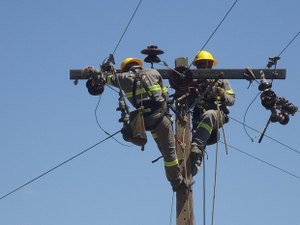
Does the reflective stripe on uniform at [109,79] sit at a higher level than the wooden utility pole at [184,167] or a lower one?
higher

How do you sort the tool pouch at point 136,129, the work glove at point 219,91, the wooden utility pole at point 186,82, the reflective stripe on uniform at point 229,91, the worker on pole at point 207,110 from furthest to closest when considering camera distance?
the reflective stripe on uniform at point 229,91 → the work glove at point 219,91 → the worker on pole at point 207,110 → the wooden utility pole at point 186,82 → the tool pouch at point 136,129

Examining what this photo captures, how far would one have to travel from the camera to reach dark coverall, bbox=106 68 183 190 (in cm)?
1202

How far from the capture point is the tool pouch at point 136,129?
39.1ft

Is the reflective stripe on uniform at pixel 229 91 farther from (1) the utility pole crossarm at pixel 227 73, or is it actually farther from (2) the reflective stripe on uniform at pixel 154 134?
(2) the reflective stripe on uniform at pixel 154 134

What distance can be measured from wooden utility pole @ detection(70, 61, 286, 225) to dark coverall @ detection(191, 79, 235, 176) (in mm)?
120

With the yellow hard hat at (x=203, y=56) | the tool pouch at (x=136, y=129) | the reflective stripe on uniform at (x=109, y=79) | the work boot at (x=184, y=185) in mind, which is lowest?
the work boot at (x=184, y=185)

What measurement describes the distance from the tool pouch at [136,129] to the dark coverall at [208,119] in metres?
0.81

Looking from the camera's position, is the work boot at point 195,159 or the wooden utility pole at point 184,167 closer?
the wooden utility pole at point 184,167

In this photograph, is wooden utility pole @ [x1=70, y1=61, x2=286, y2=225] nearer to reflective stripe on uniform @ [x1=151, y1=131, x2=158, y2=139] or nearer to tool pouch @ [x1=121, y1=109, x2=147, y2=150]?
reflective stripe on uniform @ [x1=151, y1=131, x2=158, y2=139]

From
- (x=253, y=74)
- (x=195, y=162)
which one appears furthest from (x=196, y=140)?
(x=253, y=74)

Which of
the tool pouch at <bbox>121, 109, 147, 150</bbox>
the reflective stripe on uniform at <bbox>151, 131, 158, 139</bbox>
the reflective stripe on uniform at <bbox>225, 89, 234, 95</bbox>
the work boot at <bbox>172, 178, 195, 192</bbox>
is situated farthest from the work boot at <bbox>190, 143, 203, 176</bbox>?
the reflective stripe on uniform at <bbox>225, 89, 234, 95</bbox>

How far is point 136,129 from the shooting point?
469 inches

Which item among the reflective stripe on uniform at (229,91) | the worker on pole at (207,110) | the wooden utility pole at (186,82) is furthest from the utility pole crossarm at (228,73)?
the reflective stripe on uniform at (229,91)

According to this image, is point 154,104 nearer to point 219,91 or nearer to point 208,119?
point 208,119
